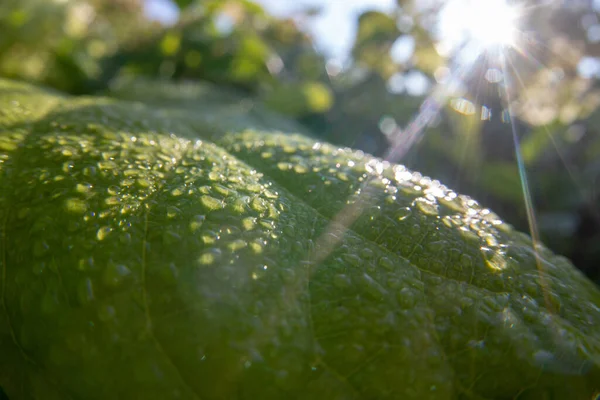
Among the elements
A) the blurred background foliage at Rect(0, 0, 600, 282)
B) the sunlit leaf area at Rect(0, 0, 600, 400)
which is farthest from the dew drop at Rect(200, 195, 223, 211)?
the blurred background foliage at Rect(0, 0, 600, 282)

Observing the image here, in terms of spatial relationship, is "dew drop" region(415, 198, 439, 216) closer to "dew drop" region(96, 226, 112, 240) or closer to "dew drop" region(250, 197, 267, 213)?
"dew drop" region(250, 197, 267, 213)

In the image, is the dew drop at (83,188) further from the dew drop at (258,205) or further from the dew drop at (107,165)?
the dew drop at (258,205)

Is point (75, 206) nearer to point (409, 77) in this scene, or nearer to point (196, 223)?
point (196, 223)

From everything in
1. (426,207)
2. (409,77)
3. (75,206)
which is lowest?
(75,206)

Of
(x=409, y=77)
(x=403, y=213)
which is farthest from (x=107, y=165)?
(x=409, y=77)

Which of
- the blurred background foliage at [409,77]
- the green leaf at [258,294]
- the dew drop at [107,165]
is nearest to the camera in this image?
the green leaf at [258,294]

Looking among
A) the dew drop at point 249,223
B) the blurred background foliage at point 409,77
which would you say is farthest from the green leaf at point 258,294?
the blurred background foliage at point 409,77

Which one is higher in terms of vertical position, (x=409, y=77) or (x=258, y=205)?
(x=409, y=77)

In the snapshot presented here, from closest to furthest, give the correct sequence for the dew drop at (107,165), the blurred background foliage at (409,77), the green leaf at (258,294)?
the green leaf at (258,294)
the dew drop at (107,165)
the blurred background foliage at (409,77)
